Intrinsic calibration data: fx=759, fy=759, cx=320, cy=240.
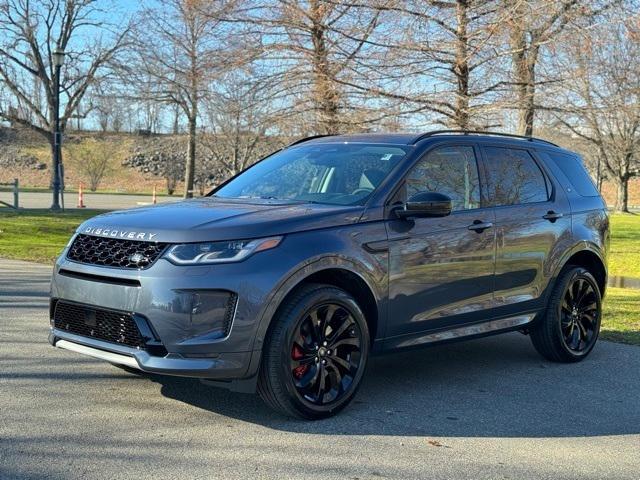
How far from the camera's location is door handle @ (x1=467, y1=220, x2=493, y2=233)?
227 inches

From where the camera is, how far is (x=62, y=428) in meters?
4.44

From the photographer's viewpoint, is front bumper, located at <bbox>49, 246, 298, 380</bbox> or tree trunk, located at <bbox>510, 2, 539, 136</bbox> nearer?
front bumper, located at <bbox>49, 246, 298, 380</bbox>

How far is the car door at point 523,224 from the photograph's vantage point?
607 cm

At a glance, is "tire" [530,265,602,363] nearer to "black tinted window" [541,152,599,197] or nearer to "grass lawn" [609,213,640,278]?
"black tinted window" [541,152,599,197]

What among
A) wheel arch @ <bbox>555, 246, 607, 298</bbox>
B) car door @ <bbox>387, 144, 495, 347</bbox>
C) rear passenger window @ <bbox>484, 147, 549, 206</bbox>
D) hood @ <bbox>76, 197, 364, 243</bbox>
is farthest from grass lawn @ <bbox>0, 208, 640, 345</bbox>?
hood @ <bbox>76, 197, 364, 243</bbox>

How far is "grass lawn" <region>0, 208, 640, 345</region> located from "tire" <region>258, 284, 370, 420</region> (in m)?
4.04

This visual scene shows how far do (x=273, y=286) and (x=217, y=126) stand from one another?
18.5m

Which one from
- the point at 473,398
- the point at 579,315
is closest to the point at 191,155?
the point at 579,315

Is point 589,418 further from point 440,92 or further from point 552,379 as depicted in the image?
point 440,92

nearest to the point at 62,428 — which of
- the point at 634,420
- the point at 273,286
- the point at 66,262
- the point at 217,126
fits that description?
the point at 66,262

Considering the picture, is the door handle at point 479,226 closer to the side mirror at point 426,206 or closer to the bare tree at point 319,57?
the side mirror at point 426,206

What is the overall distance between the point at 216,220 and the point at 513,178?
288cm

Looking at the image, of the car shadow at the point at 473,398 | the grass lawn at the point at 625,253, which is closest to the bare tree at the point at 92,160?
the grass lawn at the point at 625,253

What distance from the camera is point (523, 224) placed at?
6.23 meters
